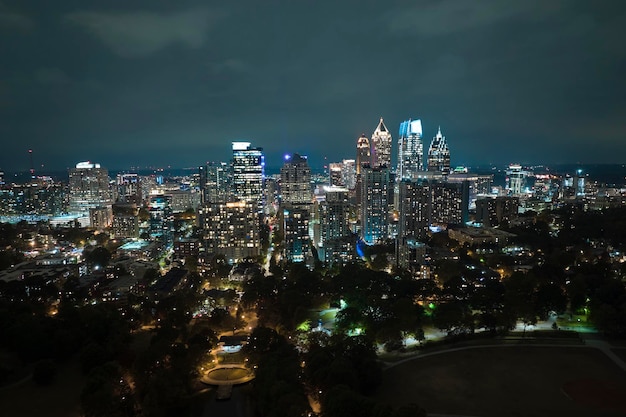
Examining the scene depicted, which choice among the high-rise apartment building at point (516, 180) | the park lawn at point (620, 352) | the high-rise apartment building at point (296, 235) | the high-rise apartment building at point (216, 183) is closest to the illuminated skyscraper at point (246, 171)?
the high-rise apartment building at point (216, 183)

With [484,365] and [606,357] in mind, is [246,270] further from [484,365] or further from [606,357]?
[606,357]

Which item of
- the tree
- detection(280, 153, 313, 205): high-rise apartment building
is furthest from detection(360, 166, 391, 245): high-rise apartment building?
the tree

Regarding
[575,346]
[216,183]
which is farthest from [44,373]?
[216,183]

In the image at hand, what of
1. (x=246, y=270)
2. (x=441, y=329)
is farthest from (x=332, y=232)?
→ (x=441, y=329)

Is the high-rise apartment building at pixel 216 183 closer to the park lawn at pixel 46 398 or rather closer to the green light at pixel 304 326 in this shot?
the green light at pixel 304 326

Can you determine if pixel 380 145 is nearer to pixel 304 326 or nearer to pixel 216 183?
pixel 216 183
